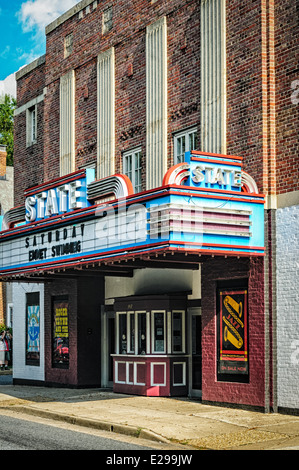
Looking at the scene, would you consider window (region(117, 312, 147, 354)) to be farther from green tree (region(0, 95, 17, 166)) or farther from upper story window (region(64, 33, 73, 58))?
green tree (region(0, 95, 17, 166))

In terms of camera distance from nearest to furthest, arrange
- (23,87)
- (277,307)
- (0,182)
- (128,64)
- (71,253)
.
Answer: (277,307)
(71,253)
(128,64)
(23,87)
(0,182)

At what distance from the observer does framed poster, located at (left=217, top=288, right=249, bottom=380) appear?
58.9 ft

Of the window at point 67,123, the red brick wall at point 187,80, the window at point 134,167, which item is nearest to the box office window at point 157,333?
the window at point 134,167

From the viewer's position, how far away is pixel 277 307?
57.1 ft

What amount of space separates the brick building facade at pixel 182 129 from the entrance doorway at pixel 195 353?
0.06 meters

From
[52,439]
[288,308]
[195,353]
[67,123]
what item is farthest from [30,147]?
[52,439]

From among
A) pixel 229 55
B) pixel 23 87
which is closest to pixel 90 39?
pixel 23 87

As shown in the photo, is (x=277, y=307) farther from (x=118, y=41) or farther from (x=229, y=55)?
(x=118, y=41)

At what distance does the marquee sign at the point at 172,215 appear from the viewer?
53.6 feet

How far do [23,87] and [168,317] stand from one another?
12701 millimetres

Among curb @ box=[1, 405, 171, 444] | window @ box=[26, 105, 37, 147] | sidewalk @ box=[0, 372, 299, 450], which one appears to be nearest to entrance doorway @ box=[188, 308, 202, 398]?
sidewalk @ box=[0, 372, 299, 450]

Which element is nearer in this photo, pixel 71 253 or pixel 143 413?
pixel 143 413

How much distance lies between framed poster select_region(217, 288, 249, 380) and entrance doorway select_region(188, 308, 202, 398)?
2.12m
